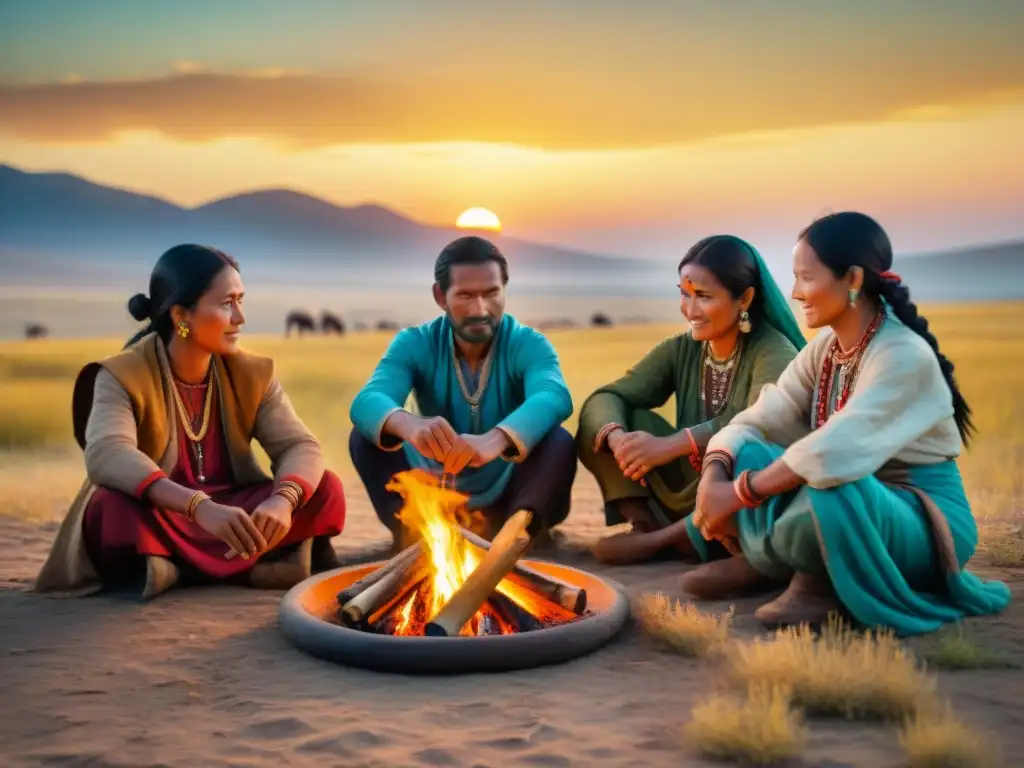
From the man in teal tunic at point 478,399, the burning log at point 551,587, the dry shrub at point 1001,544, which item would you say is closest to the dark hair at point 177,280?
the man in teal tunic at point 478,399

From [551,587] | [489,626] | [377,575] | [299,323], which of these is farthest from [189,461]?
Answer: [299,323]

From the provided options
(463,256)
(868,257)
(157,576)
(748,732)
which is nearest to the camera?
(748,732)

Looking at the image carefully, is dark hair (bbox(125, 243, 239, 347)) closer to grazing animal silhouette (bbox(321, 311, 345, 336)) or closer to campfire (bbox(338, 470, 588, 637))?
campfire (bbox(338, 470, 588, 637))

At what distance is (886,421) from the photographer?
13.3ft

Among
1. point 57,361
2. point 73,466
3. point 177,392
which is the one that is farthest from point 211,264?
point 57,361

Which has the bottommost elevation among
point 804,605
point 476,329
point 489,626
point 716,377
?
point 489,626

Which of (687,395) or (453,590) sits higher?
(687,395)

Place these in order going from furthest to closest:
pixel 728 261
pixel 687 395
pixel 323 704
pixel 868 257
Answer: pixel 687 395 → pixel 728 261 → pixel 868 257 → pixel 323 704

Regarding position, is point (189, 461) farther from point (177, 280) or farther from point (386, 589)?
point (386, 589)

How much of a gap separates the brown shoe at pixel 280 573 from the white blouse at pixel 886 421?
8.14 feet

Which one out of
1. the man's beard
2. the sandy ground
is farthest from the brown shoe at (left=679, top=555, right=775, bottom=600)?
the man's beard

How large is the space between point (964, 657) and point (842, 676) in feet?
2.11

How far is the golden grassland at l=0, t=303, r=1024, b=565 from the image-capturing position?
769 cm

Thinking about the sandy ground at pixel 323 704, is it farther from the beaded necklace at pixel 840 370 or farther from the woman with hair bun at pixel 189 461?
the beaded necklace at pixel 840 370
